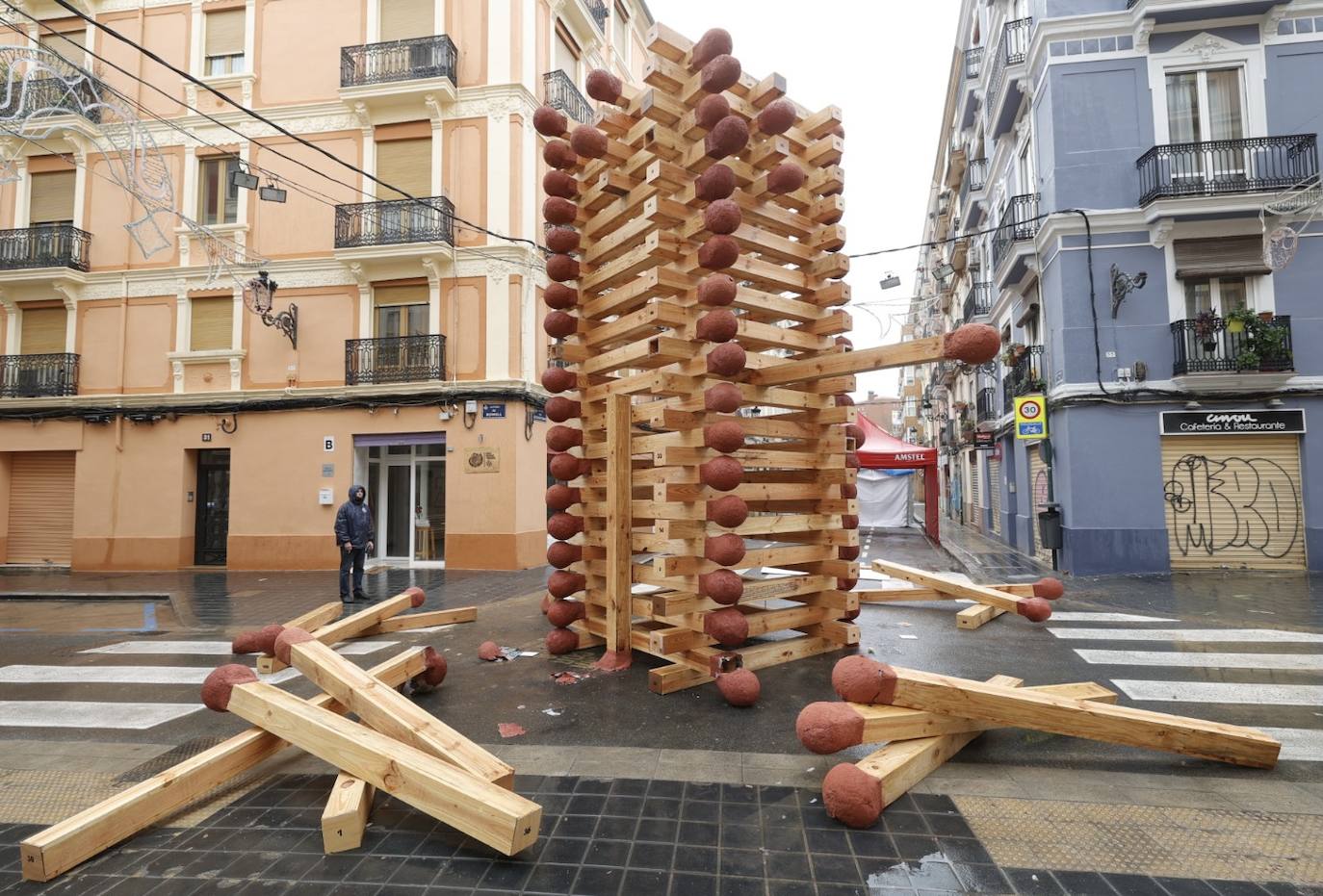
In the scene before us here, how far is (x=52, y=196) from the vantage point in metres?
16.7

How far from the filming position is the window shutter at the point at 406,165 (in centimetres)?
1533

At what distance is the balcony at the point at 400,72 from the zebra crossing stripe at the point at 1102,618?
15.2 metres

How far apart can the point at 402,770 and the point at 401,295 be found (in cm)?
1412

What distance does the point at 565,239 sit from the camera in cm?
641

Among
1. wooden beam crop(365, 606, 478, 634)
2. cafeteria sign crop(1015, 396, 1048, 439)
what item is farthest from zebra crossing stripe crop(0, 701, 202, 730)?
cafeteria sign crop(1015, 396, 1048, 439)

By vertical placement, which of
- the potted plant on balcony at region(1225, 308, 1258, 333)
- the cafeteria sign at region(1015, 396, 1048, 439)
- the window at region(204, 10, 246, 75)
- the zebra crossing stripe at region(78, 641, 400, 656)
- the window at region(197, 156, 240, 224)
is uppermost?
the window at region(204, 10, 246, 75)

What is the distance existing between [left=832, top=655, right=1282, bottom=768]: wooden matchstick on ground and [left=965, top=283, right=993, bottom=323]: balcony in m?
19.0

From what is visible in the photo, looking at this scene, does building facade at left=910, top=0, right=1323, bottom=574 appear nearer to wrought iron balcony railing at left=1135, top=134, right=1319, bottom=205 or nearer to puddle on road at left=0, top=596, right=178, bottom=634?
wrought iron balcony railing at left=1135, top=134, right=1319, bottom=205

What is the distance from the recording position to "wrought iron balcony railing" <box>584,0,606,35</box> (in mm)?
18734

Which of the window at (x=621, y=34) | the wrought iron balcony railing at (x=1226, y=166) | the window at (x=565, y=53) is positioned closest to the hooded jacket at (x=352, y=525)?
the window at (x=565, y=53)

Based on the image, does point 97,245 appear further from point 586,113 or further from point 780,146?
point 780,146

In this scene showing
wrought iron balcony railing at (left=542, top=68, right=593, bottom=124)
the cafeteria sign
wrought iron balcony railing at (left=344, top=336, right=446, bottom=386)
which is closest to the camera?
the cafeteria sign

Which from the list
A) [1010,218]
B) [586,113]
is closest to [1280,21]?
[1010,218]

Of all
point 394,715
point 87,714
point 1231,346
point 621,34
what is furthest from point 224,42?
point 1231,346
